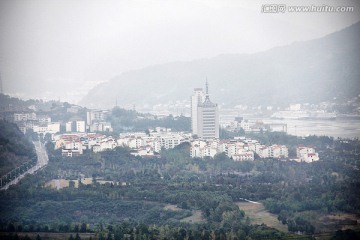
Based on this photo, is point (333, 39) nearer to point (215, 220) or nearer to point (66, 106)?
point (66, 106)

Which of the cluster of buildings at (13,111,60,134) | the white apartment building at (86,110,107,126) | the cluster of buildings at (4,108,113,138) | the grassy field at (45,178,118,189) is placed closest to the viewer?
the grassy field at (45,178,118,189)

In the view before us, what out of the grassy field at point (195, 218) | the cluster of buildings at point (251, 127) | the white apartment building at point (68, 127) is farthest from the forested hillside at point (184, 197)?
the white apartment building at point (68, 127)

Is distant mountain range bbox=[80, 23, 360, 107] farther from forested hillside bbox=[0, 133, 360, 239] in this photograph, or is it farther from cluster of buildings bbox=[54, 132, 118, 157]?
forested hillside bbox=[0, 133, 360, 239]

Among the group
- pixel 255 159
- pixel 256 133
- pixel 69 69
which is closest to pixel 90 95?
pixel 69 69

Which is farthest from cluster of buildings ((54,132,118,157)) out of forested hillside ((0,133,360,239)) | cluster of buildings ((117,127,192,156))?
forested hillside ((0,133,360,239))

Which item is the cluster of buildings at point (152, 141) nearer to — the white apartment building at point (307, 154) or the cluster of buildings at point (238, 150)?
the cluster of buildings at point (238, 150)

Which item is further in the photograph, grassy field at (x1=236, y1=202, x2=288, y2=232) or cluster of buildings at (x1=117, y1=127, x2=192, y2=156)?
cluster of buildings at (x1=117, y1=127, x2=192, y2=156)
